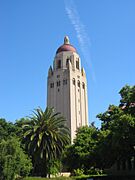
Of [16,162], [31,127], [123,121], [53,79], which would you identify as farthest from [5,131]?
[53,79]

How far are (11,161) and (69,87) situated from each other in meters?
54.5

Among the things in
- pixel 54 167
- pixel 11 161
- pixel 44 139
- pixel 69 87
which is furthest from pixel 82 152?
pixel 69 87

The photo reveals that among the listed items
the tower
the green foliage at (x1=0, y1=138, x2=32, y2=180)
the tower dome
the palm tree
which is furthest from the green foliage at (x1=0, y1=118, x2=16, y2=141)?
the tower dome

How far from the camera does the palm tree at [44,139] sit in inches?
1908

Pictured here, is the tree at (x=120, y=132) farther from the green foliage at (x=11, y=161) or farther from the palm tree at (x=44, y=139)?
the green foliage at (x=11, y=161)

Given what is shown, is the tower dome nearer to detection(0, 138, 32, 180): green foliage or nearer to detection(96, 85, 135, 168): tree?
detection(96, 85, 135, 168): tree

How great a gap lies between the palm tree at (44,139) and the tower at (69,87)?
37189 millimetres

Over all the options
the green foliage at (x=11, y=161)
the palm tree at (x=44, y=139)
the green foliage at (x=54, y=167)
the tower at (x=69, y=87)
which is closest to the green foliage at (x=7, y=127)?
the palm tree at (x=44, y=139)

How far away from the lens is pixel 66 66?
99875mm

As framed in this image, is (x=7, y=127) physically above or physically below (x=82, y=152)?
above

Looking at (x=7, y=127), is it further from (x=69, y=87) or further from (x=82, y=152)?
(x=69, y=87)

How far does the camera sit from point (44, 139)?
48.8 metres

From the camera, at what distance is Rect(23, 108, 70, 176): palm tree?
159 feet

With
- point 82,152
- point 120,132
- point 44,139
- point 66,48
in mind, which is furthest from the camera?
point 66,48
